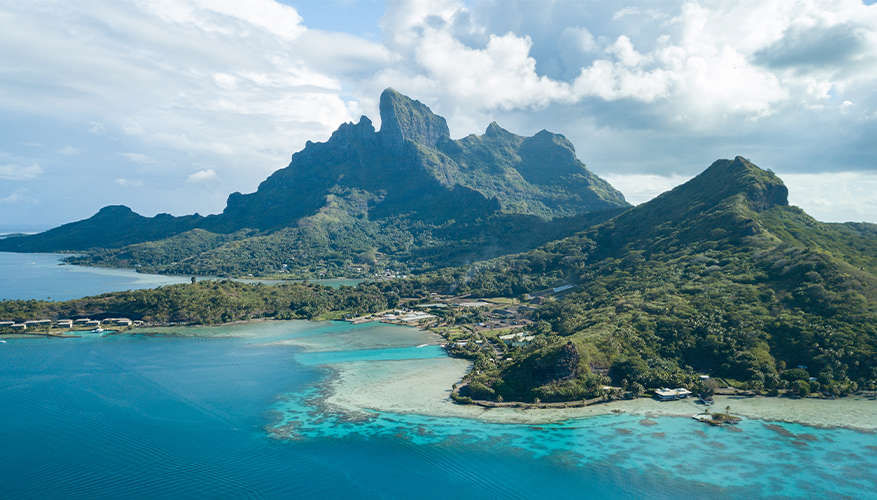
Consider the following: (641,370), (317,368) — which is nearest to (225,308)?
(317,368)

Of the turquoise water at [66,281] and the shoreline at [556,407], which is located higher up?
the turquoise water at [66,281]

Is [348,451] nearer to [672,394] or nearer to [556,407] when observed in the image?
[556,407]

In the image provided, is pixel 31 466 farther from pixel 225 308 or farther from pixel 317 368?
pixel 225 308

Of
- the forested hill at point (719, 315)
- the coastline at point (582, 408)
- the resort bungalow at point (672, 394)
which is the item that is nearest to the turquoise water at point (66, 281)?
the forested hill at point (719, 315)

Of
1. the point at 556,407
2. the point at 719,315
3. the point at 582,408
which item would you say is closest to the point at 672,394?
the point at 582,408

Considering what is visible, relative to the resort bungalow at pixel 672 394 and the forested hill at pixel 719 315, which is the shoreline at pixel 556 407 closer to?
the resort bungalow at pixel 672 394

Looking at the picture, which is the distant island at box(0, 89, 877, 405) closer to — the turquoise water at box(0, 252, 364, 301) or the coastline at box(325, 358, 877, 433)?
the coastline at box(325, 358, 877, 433)

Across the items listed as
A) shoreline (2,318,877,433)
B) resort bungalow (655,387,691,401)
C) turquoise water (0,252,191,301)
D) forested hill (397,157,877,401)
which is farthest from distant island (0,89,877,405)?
turquoise water (0,252,191,301)
